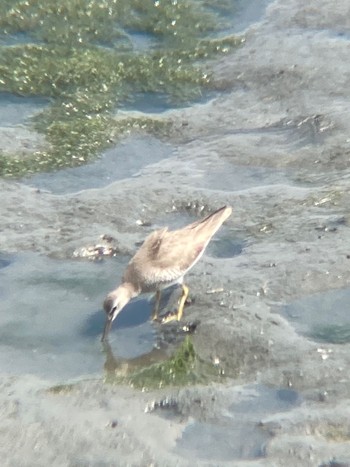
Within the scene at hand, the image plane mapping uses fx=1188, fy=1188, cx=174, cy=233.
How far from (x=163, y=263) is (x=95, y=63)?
4308 millimetres

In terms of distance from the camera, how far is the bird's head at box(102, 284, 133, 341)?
23.9 feet

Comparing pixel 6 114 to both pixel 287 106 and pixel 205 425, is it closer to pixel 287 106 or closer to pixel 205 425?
→ pixel 287 106

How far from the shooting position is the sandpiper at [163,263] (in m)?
7.49

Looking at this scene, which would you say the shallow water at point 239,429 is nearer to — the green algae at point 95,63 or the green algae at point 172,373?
the green algae at point 172,373

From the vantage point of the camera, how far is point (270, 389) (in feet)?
22.1

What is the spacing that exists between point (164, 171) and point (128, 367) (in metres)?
2.99

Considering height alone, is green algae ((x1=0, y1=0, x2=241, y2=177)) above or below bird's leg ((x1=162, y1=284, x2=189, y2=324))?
above

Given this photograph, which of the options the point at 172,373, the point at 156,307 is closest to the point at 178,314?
the point at 156,307

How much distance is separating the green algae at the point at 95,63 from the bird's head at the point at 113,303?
2558 millimetres

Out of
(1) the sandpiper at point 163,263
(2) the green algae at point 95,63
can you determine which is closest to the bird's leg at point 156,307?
(1) the sandpiper at point 163,263

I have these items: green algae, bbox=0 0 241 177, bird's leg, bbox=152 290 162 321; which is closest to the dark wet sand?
bird's leg, bbox=152 290 162 321

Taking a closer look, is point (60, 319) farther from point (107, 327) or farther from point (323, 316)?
point (323, 316)

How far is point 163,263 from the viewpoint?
7.87 m

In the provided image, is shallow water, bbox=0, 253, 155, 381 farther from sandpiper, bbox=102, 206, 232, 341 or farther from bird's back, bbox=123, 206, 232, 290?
bird's back, bbox=123, 206, 232, 290
